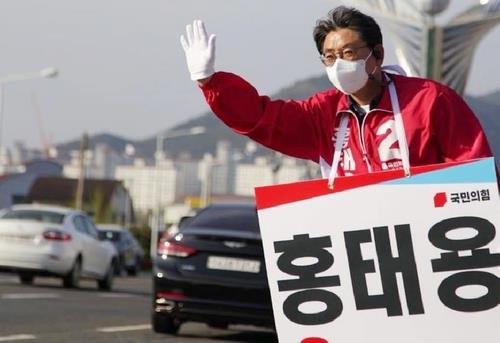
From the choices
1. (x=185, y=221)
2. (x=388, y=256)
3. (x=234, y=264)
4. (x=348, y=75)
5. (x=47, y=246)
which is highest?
(x=348, y=75)

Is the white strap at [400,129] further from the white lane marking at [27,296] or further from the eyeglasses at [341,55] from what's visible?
the white lane marking at [27,296]

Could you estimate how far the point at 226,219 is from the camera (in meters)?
14.2

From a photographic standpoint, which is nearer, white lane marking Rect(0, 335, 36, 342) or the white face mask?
the white face mask

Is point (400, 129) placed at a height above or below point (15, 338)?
above

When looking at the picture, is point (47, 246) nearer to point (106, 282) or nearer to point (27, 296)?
point (106, 282)

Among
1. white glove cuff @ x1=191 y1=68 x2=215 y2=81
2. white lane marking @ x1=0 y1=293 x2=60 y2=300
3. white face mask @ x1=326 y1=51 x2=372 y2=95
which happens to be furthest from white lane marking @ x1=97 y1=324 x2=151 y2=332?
white face mask @ x1=326 y1=51 x2=372 y2=95

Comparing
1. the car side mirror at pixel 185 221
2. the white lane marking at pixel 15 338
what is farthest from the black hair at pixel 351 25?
the car side mirror at pixel 185 221

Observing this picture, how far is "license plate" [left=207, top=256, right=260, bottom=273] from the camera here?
43.8 feet

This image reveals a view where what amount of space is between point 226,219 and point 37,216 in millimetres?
10720

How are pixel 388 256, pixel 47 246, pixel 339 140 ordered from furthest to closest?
pixel 47 246
pixel 339 140
pixel 388 256

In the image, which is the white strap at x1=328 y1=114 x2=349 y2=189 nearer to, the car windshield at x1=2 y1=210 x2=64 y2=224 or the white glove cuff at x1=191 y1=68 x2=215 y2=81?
the white glove cuff at x1=191 y1=68 x2=215 y2=81

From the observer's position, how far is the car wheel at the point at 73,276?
2384 centimetres

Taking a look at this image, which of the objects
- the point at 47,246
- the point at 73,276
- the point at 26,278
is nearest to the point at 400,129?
the point at 47,246

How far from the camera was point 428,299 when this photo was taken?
166 inches
